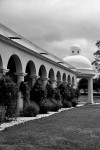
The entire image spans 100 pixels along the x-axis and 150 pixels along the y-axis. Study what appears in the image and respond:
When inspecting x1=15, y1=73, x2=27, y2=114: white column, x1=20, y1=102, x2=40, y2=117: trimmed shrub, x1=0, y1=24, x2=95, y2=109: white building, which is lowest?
x1=20, y1=102, x2=40, y2=117: trimmed shrub

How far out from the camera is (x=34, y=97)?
20.9 meters

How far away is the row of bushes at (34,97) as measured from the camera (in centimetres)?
1419

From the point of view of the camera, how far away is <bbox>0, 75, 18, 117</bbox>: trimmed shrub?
14.0 metres

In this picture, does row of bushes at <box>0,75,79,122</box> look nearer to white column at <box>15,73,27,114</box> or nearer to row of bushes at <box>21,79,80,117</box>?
row of bushes at <box>21,79,80,117</box>

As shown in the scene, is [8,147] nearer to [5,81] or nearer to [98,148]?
[98,148]

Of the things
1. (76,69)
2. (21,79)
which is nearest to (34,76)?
(21,79)

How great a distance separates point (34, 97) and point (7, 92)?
684cm

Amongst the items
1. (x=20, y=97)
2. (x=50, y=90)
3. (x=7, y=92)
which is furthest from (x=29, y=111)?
(x=50, y=90)

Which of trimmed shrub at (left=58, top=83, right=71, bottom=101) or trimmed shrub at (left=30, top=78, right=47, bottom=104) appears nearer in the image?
trimmed shrub at (left=30, top=78, right=47, bottom=104)

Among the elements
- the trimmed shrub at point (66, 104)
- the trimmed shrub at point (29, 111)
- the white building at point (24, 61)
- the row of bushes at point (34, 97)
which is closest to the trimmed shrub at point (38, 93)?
the row of bushes at point (34, 97)

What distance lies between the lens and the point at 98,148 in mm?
8141

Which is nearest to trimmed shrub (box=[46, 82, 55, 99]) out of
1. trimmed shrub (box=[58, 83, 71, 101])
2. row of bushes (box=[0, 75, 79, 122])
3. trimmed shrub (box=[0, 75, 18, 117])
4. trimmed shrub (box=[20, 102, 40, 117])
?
row of bushes (box=[0, 75, 79, 122])

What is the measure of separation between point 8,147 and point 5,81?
6485 millimetres

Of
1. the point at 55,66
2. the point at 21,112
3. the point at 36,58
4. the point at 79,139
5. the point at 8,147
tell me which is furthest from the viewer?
the point at 55,66
